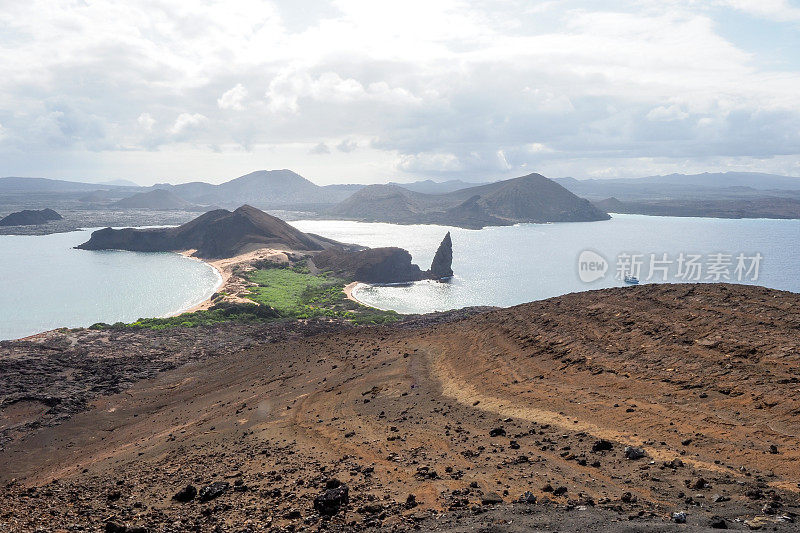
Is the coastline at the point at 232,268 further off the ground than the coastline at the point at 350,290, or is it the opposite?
the coastline at the point at 232,268

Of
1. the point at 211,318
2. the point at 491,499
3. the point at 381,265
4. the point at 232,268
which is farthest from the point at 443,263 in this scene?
the point at 491,499

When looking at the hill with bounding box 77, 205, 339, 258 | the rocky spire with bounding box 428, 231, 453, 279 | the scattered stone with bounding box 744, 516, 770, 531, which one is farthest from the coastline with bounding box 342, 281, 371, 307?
the scattered stone with bounding box 744, 516, 770, 531

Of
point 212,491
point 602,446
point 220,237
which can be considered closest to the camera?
point 602,446

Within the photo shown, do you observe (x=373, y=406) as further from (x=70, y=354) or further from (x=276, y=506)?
(x=70, y=354)

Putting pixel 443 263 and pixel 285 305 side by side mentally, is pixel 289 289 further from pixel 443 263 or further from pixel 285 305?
pixel 443 263

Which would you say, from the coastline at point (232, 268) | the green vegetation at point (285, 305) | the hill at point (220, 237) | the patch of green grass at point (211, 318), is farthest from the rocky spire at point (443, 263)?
the patch of green grass at point (211, 318)

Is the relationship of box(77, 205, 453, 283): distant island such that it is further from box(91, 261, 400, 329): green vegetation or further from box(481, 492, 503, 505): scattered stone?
box(481, 492, 503, 505): scattered stone

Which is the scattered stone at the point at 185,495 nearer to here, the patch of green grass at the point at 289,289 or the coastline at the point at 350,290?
the patch of green grass at the point at 289,289
